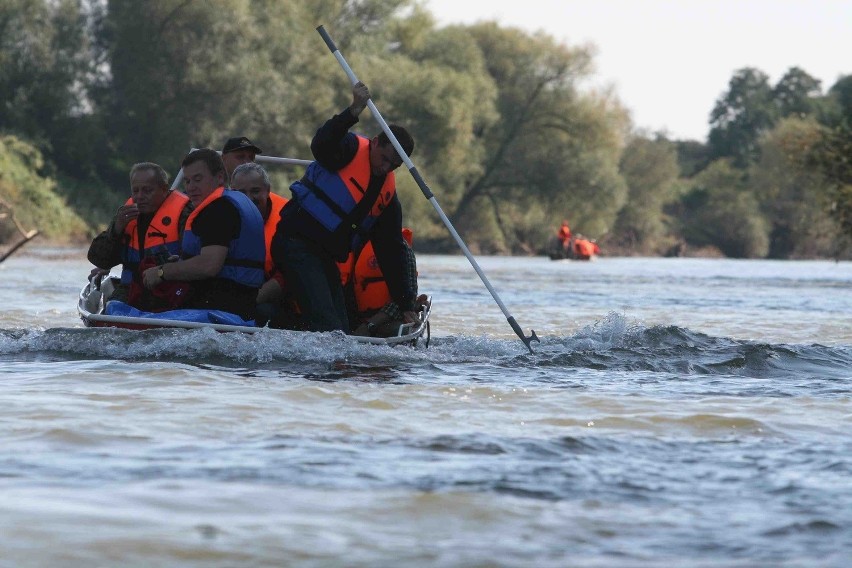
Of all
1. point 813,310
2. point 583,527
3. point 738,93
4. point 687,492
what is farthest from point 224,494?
point 738,93

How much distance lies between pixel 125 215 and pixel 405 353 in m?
1.71

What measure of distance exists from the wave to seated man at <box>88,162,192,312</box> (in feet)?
1.65

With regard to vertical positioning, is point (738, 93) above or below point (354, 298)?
above

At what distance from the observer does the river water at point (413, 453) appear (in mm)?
3537

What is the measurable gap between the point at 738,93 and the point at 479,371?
107m

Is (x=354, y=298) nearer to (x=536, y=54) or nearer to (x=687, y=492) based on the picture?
(x=687, y=492)

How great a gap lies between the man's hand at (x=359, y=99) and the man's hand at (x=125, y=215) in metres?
1.32

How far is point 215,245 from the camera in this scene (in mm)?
7426

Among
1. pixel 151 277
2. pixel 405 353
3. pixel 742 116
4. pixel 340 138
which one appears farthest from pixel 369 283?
pixel 742 116

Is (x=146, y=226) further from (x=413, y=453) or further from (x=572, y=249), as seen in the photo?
(x=572, y=249)

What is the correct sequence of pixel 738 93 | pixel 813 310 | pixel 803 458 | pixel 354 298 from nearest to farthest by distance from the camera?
pixel 803 458 < pixel 354 298 < pixel 813 310 < pixel 738 93

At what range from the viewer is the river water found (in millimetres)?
3537

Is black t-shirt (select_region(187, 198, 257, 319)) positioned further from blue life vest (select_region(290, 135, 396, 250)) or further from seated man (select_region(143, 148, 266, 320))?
blue life vest (select_region(290, 135, 396, 250))

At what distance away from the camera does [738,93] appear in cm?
11075
